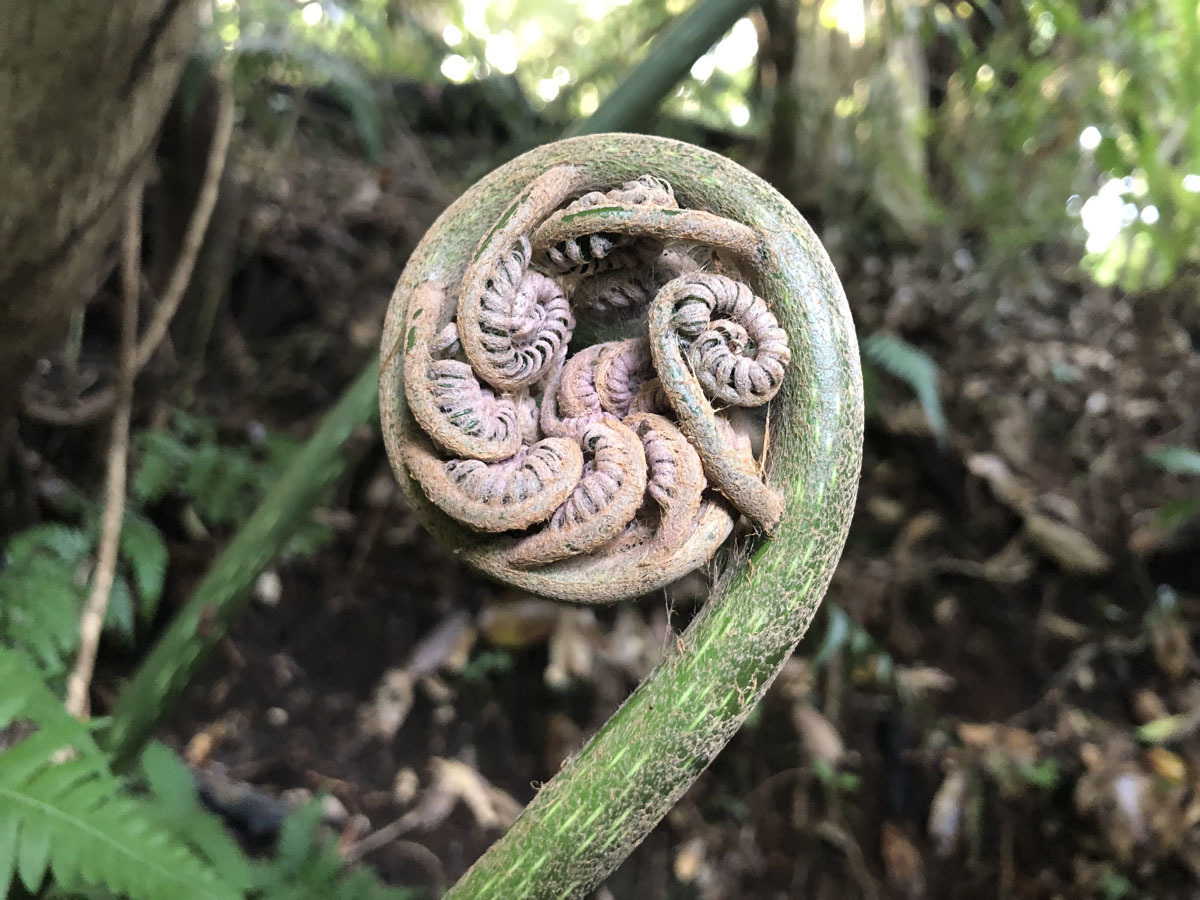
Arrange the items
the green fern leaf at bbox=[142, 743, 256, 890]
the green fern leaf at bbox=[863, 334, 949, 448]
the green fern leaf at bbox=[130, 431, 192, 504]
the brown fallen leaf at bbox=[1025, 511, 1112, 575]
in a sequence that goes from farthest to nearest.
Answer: the brown fallen leaf at bbox=[1025, 511, 1112, 575]
the green fern leaf at bbox=[863, 334, 949, 448]
the green fern leaf at bbox=[130, 431, 192, 504]
the green fern leaf at bbox=[142, 743, 256, 890]

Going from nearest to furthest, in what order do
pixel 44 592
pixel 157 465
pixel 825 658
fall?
pixel 44 592
pixel 157 465
pixel 825 658

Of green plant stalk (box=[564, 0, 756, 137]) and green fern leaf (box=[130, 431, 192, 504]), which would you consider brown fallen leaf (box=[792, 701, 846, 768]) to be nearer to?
green plant stalk (box=[564, 0, 756, 137])

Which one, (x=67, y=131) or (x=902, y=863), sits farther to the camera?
(x=902, y=863)

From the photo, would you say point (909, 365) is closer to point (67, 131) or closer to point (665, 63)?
point (665, 63)

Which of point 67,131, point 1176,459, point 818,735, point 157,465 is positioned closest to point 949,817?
point 818,735

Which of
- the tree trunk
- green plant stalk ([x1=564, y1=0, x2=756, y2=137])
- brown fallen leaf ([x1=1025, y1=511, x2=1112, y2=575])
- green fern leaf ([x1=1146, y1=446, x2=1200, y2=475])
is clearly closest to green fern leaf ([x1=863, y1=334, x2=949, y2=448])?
brown fallen leaf ([x1=1025, y1=511, x2=1112, y2=575])

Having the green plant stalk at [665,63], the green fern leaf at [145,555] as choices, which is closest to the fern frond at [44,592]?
the green fern leaf at [145,555]

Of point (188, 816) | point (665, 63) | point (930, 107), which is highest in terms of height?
point (930, 107)

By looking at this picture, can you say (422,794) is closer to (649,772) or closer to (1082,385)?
(649,772)
